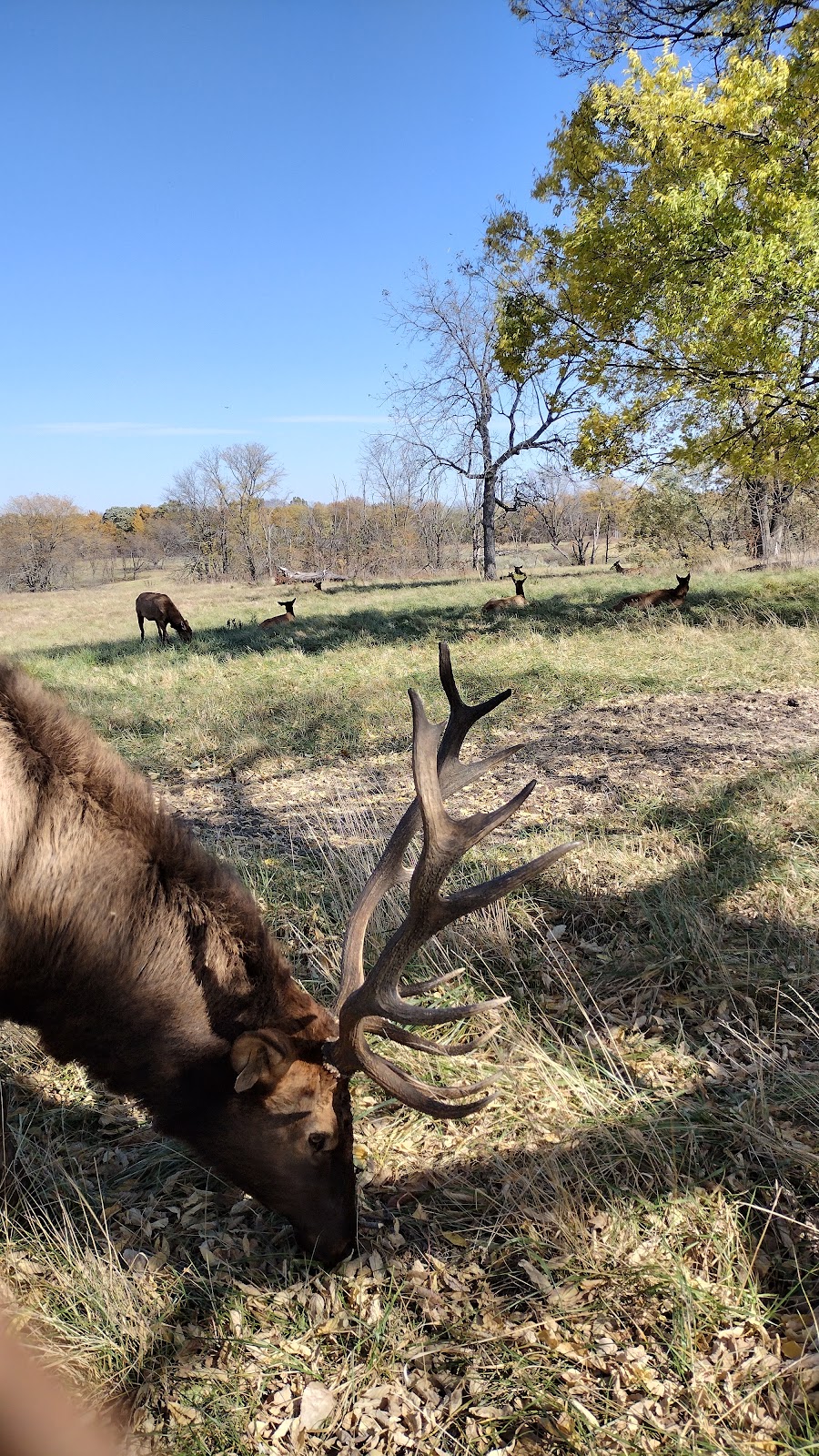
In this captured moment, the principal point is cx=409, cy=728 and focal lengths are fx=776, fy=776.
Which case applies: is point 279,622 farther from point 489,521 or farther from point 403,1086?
point 403,1086

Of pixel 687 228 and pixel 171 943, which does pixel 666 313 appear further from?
pixel 171 943

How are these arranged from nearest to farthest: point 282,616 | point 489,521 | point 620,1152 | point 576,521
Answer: point 620,1152, point 282,616, point 489,521, point 576,521

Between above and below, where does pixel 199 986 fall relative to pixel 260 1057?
above

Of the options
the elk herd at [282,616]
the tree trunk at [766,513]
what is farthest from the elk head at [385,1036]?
the tree trunk at [766,513]

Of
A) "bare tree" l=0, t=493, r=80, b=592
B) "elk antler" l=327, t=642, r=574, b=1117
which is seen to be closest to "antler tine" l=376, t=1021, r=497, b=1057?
"elk antler" l=327, t=642, r=574, b=1117

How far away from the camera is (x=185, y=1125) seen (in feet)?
8.45

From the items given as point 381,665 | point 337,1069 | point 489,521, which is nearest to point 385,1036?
point 337,1069

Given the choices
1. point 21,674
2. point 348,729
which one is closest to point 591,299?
point 348,729

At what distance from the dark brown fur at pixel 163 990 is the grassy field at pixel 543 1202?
37cm

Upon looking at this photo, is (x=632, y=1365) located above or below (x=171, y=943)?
below

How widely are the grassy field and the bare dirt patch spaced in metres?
0.09

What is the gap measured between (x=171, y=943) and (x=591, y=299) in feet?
44.7

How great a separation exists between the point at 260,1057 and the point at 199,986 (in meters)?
0.30

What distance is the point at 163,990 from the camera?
2.50m
